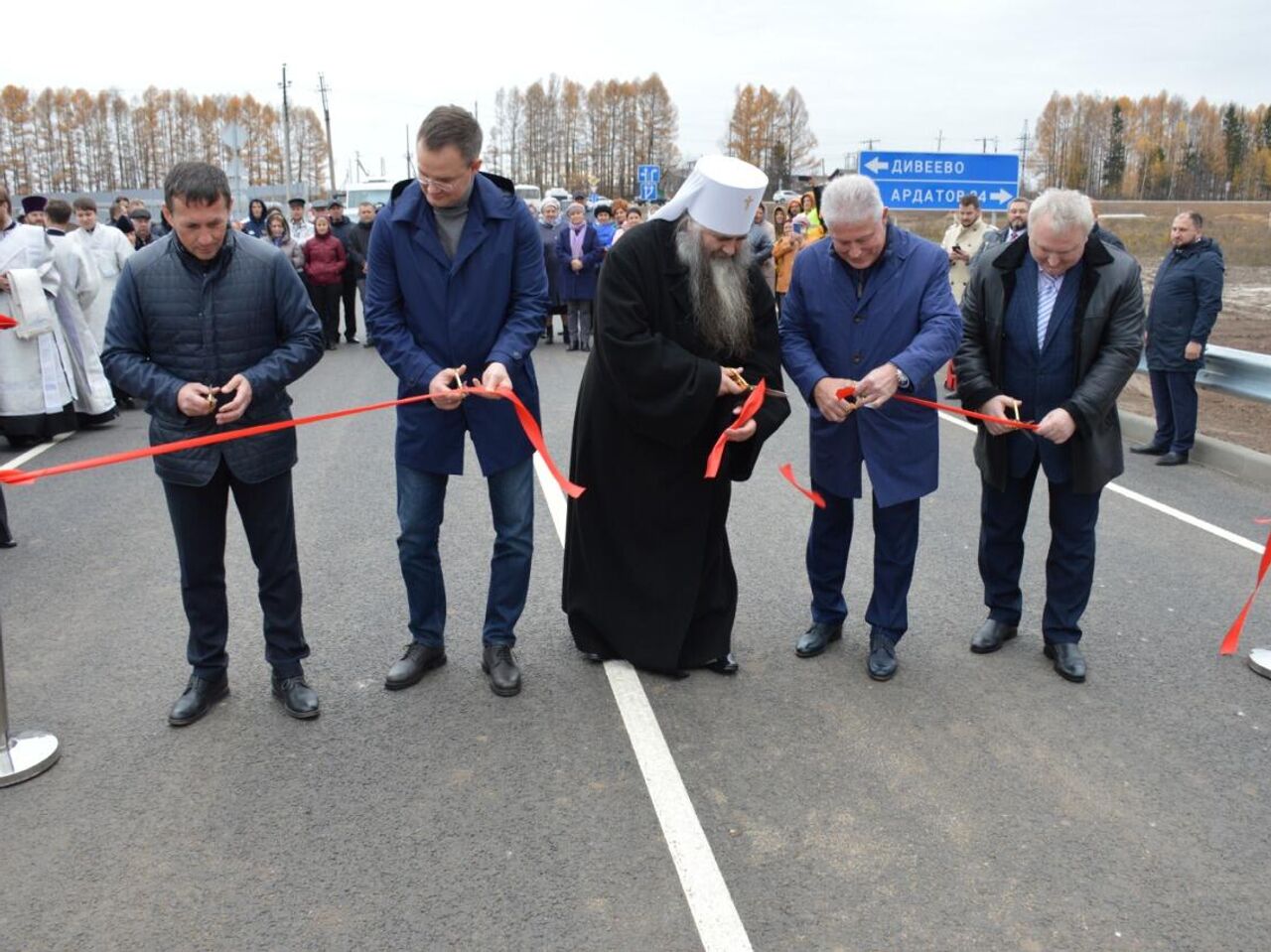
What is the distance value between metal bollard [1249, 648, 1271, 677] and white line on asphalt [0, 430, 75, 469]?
843 centimetres

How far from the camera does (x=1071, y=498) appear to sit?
4699 millimetres

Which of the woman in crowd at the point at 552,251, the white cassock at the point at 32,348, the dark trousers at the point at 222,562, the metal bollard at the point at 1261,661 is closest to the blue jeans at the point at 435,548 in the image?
the dark trousers at the point at 222,562

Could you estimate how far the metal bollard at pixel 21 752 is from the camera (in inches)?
148

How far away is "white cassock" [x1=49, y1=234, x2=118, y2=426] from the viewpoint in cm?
917

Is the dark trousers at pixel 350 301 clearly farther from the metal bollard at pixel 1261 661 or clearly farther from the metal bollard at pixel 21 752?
the metal bollard at pixel 1261 661

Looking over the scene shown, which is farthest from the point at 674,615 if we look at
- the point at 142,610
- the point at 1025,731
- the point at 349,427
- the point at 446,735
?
the point at 349,427

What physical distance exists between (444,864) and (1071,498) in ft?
9.83

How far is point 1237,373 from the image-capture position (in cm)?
952

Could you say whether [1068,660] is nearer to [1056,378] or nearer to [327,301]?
[1056,378]

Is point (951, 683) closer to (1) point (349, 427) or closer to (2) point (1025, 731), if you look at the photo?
(2) point (1025, 731)

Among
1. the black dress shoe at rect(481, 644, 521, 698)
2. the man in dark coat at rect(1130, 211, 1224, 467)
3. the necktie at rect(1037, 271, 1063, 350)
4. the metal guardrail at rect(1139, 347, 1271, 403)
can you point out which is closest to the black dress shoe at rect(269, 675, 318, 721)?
the black dress shoe at rect(481, 644, 521, 698)

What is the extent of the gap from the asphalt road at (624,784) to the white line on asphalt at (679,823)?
4cm

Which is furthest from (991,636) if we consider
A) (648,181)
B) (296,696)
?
(648,181)

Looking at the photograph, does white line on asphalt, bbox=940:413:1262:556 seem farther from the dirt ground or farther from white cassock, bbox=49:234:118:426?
white cassock, bbox=49:234:118:426
